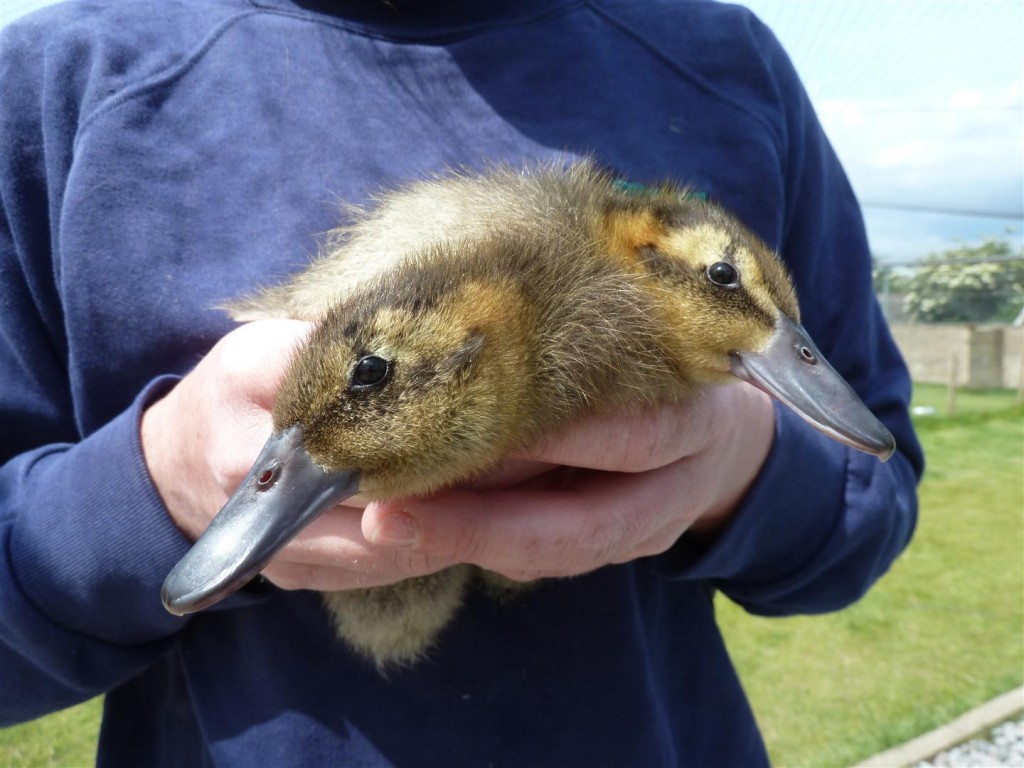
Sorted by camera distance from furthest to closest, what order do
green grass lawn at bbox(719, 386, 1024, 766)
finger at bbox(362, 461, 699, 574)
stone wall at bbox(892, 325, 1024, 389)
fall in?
stone wall at bbox(892, 325, 1024, 389), green grass lawn at bbox(719, 386, 1024, 766), finger at bbox(362, 461, 699, 574)

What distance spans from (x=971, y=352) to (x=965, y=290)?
118 centimetres

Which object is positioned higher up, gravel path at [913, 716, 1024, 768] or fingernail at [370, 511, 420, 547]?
fingernail at [370, 511, 420, 547]

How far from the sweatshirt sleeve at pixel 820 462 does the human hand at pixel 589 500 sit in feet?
0.46

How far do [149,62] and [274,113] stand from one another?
0.20 m

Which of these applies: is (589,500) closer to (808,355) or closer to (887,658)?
(808,355)

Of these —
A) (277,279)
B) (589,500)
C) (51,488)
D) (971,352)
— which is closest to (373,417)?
(589,500)

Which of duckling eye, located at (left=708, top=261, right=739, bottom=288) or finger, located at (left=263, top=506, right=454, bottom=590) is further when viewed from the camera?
duckling eye, located at (left=708, top=261, right=739, bottom=288)

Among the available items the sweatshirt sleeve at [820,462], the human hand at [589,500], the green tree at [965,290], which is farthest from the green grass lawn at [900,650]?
the green tree at [965,290]

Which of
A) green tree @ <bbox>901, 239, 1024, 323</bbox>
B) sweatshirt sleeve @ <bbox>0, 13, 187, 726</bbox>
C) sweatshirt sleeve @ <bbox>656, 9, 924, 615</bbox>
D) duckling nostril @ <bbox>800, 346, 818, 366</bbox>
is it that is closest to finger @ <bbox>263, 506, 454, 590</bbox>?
sweatshirt sleeve @ <bbox>0, 13, 187, 726</bbox>

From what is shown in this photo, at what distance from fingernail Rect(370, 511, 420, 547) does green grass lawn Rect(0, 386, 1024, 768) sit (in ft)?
9.52

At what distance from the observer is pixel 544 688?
114cm

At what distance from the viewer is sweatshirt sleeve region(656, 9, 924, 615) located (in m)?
1.21

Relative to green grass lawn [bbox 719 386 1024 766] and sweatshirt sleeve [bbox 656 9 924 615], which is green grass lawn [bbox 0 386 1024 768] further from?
sweatshirt sleeve [bbox 656 9 924 615]

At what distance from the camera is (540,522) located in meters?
0.93
